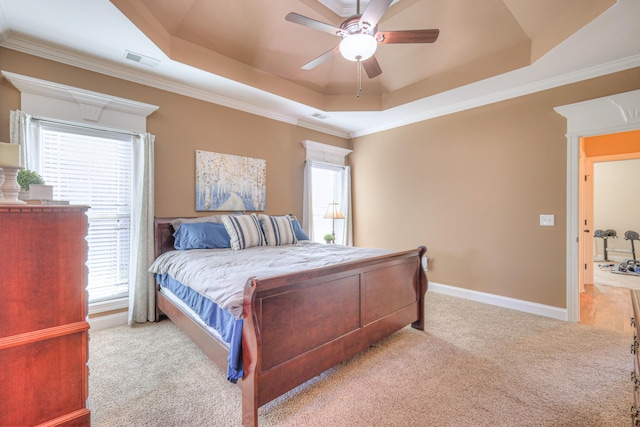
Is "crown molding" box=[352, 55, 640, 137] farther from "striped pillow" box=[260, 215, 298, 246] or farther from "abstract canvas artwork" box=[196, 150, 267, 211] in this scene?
"striped pillow" box=[260, 215, 298, 246]

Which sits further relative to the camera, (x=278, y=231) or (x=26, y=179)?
(x=278, y=231)

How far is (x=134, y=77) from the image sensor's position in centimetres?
315

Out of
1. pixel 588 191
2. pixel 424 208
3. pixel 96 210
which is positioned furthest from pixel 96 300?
pixel 588 191

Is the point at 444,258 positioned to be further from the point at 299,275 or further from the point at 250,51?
the point at 250,51

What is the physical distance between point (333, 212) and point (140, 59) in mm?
3326

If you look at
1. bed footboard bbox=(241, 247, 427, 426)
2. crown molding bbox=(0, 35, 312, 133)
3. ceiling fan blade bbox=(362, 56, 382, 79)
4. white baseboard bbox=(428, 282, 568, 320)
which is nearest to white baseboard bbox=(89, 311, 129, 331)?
bed footboard bbox=(241, 247, 427, 426)

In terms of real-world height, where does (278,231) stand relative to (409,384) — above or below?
above

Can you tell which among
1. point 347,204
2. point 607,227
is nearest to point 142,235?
point 347,204

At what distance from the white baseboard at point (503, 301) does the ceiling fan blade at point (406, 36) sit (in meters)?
3.28

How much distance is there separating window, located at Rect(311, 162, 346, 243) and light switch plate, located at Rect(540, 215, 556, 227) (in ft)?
9.92

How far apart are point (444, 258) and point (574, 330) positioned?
5.37ft

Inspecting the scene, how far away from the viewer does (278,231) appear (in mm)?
3602

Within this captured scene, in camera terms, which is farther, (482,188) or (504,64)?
(482,188)

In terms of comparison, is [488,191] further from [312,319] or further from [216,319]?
[216,319]
